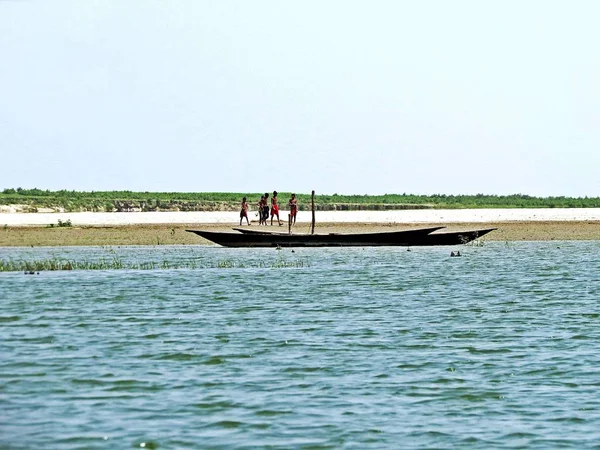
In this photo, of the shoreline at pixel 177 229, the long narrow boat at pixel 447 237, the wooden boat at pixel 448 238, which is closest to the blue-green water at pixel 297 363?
the long narrow boat at pixel 447 237

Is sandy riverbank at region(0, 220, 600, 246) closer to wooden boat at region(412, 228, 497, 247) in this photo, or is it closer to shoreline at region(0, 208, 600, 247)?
shoreline at region(0, 208, 600, 247)

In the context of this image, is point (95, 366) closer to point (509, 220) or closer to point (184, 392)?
point (184, 392)

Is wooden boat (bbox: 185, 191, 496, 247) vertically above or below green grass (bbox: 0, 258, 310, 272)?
above

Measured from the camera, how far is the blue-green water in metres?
12.1

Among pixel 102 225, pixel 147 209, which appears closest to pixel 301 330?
pixel 102 225

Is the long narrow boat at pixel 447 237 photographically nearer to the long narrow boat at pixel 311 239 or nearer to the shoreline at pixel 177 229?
the long narrow boat at pixel 311 239

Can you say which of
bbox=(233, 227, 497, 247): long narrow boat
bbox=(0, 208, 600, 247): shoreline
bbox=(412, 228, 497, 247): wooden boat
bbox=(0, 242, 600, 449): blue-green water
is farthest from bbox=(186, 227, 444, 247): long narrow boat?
bbox=(0, 242, 600, 449): blue-green water

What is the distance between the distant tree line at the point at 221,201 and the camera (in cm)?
9256

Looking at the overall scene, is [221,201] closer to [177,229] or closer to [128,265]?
[177,229]

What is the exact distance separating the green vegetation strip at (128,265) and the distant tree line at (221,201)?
162ft

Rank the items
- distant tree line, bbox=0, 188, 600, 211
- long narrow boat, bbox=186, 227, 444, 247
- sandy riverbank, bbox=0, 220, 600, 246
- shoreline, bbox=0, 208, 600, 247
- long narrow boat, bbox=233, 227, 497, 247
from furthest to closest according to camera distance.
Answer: distant tree line, bbox=0, 188, 600, 211, shoreline, bbox=0, 208, 600, 247, sandy riverbank, bbox=0, 220, 600, 246, long narrow boat, bbox=233, 227, 497, 247, long narrow boat, bbox=186, 227, 444, 247

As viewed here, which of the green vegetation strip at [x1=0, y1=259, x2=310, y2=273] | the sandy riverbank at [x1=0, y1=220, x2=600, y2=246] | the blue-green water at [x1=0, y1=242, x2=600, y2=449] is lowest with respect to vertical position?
the blue-green water at [x1=0, y1=242, x2=600, y2=449]

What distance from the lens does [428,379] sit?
1488cm

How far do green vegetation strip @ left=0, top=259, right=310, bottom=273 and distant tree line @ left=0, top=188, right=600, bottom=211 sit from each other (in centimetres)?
4934
